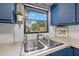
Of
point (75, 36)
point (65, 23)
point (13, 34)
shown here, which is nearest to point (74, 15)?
point (65, 23)

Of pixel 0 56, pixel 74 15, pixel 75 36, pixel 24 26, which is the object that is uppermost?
pixel 74 15

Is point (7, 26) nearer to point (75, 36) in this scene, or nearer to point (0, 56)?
point (0, 56)

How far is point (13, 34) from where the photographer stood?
142 centimetres

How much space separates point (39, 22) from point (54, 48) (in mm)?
347

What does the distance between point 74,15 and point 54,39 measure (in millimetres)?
614

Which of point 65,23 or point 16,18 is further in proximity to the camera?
point 65,23

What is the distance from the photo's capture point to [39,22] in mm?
1258

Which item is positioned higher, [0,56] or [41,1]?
[41,1]

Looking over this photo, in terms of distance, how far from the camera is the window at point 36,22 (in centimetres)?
123

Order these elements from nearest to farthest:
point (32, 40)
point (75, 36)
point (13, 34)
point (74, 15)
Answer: point (32, 40)
point (13, 34)
point (74, 15)
point (75, 36)

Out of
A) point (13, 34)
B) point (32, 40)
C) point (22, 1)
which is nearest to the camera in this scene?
point (22, 1)

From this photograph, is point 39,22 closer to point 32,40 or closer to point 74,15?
point 32,40

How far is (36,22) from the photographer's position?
125cm

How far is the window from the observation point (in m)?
1.23
